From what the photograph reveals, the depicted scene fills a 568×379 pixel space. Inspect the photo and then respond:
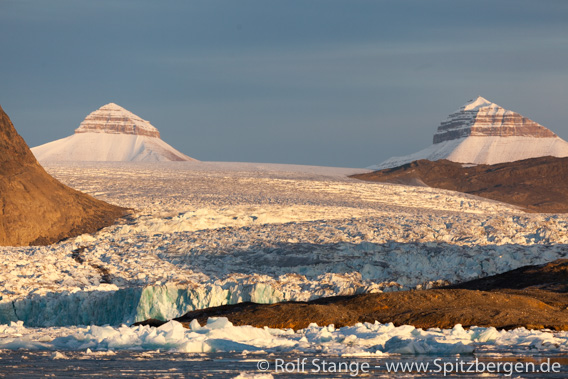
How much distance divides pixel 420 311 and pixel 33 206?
1039 inches

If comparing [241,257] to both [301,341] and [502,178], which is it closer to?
[301,341]

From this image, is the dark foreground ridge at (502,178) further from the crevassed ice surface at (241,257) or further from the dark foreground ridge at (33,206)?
the dark foreground ridge at (33,206)

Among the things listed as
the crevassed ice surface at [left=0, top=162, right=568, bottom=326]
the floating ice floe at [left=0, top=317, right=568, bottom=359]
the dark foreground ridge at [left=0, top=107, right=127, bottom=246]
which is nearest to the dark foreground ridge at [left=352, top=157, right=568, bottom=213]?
the crevassed ice surface at [left=0, top=162, right=568, bottom=326]

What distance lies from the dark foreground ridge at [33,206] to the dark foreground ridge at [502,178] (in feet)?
283

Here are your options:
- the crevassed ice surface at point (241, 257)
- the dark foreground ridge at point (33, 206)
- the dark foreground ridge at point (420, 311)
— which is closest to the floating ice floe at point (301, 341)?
the dark foreground ridge at point (420, 311)

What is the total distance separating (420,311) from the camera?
20.6 m

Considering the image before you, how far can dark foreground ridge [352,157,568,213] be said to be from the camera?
130375 millimetres

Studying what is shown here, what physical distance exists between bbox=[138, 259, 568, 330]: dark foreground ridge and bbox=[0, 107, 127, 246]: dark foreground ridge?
1974 centimetres

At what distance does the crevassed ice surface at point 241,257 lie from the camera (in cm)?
2597

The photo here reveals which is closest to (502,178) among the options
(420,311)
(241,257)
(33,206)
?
(33,206)

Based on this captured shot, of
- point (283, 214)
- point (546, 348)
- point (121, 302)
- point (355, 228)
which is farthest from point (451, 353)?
point (283, 214)

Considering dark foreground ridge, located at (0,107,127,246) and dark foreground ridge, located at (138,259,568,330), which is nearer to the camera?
dark foreground ridge, located at (138,259,568,330)

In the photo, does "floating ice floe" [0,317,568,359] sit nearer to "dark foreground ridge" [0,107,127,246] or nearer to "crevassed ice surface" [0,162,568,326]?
"crevassed ice surface" [0,162,568,326]

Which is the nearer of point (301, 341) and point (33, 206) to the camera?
point (301, 341)
